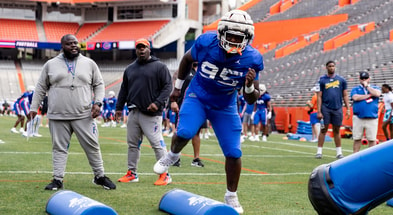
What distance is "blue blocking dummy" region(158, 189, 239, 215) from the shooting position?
4.20 meters

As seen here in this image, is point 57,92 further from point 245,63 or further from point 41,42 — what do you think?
point 41,42

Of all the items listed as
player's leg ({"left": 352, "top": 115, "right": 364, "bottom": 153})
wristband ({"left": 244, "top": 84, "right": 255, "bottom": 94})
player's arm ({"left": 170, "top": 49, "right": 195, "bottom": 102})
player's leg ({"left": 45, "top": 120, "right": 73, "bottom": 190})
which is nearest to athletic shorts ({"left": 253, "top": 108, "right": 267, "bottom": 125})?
player's leg ({"left": 352, "top": 115, "right": 364, "bottom": 153})

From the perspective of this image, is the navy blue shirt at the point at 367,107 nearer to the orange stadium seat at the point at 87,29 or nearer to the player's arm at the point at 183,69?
the player's arm at the point at 183,69

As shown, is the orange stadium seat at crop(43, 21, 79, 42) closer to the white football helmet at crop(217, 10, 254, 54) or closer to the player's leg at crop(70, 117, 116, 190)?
the player's leg at crop(70, 117, 116, 190)

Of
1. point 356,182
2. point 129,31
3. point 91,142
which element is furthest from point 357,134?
point 129,31

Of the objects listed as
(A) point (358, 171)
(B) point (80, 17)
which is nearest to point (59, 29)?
(B) point (80, 17)

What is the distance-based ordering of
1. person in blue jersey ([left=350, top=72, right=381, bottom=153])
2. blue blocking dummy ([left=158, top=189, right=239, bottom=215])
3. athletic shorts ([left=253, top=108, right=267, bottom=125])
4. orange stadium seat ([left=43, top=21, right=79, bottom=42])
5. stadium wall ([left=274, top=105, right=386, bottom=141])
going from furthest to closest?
1. orange stadium seat ([left=43, top=21, right=79, bottom=42])
2. stadium wall ([left=274, top=105, right=386, bottom=141])
3. athletic shorts ([left=253, top=108, right=267, bottom=125])
4. person in blue jersey ([left=350, top=72, right=381, bottom=153])
5. blue blocking dummy ([left=158, top=189, right=239, bottom=215])

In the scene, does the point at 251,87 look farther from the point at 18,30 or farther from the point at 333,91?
the point at 18,30

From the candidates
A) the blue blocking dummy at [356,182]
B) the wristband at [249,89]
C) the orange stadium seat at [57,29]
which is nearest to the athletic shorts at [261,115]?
the wristband at [249,89]

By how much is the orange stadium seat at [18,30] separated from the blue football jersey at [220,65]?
52032 millimetres

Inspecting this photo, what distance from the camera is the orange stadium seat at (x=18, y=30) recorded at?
5403 cm

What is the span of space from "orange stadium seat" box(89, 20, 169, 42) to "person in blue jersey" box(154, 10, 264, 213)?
47845 mm

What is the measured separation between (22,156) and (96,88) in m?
4.48

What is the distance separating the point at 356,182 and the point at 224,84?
7.71 feet
